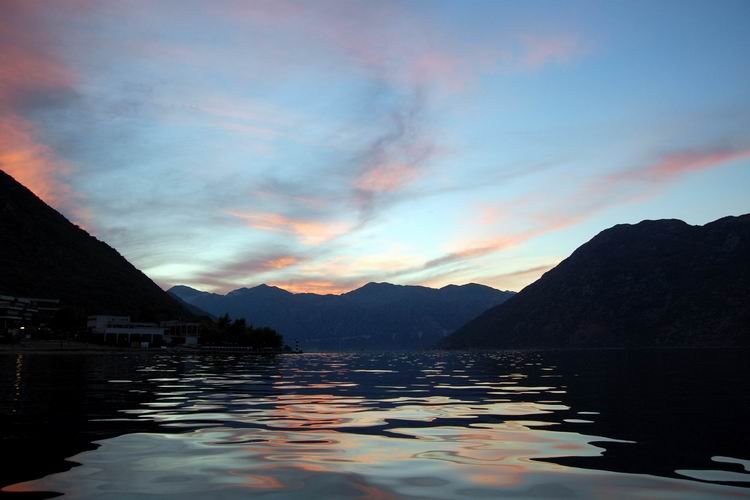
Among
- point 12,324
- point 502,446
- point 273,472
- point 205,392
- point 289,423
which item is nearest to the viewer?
point 273,472

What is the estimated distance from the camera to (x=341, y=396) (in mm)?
32719

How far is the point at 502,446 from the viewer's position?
53.3 feet

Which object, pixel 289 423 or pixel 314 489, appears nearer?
pixel 314 489

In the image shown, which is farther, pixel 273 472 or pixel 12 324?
pixel 12 324

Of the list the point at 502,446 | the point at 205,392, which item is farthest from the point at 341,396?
the point at 502,446

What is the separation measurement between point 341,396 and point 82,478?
21431 mm

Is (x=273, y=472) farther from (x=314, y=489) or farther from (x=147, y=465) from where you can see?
(x=147, y=465)

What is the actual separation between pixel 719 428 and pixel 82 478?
17.7 m

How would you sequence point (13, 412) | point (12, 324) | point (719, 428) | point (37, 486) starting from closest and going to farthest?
point (37, 486) → point (719, 428) → point (13, 412) → point (12, 324)

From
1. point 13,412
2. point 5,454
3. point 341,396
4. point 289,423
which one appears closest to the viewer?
point 5,454

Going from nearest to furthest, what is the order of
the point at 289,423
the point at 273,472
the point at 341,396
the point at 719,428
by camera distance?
the point at 273,472, the point at 719,428, the point at 289,423, the point at 341,396

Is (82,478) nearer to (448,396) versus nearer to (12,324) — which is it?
(448,396)

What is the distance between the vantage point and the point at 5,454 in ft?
47.1

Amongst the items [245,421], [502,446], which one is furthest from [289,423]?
[502,446]
